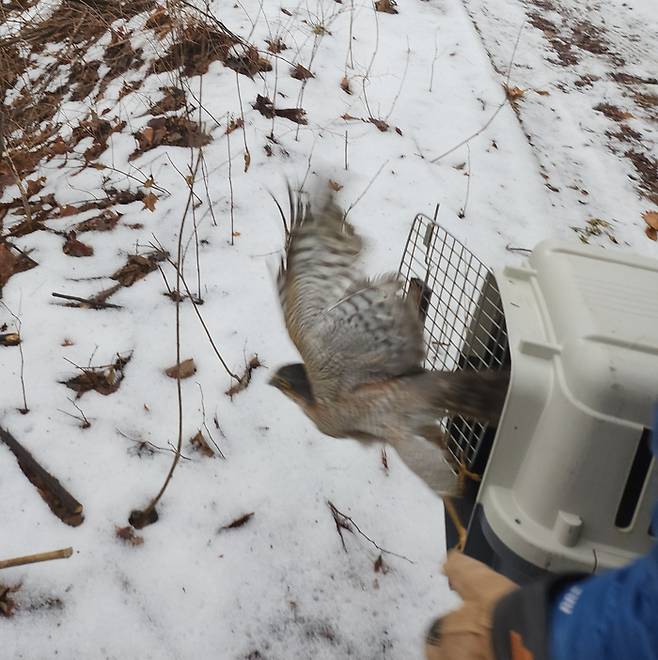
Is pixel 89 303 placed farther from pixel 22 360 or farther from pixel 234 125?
pixel 234 125

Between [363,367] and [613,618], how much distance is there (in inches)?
36.5

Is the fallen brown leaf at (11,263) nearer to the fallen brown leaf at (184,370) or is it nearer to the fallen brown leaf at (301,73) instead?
the fallen brown leaf at (184,370)

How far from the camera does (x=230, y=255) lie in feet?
9.11

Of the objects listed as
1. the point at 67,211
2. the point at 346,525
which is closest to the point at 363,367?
the point at 346,525

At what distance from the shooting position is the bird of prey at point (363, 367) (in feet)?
4.94

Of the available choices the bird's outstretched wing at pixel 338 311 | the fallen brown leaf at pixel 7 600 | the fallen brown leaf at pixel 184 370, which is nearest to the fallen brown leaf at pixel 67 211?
the fallen brown leaf at pixel 184 370

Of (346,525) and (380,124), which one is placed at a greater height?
(380,124)

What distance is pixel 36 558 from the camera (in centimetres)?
165

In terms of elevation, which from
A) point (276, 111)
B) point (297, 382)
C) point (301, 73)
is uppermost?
point (301, 73)

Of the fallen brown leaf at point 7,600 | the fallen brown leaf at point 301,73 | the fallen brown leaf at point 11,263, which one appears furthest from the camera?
the fallen brown leaf at point 301,73

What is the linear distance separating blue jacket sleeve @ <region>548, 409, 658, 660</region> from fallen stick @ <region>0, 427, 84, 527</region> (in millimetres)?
1391

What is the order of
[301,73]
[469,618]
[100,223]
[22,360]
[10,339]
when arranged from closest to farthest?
[469,618], [22,360], [10,339], [100,223], [301,73]

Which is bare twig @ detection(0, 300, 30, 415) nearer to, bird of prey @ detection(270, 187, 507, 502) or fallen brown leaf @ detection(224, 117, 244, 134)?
bird of prey @ detection(270, 187, 507, 502)

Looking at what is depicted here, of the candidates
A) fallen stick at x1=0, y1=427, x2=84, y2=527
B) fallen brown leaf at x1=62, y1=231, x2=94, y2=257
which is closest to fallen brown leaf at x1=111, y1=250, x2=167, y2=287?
fallen brown leaf at x1=62, y1=231, x2=94, y2=257
